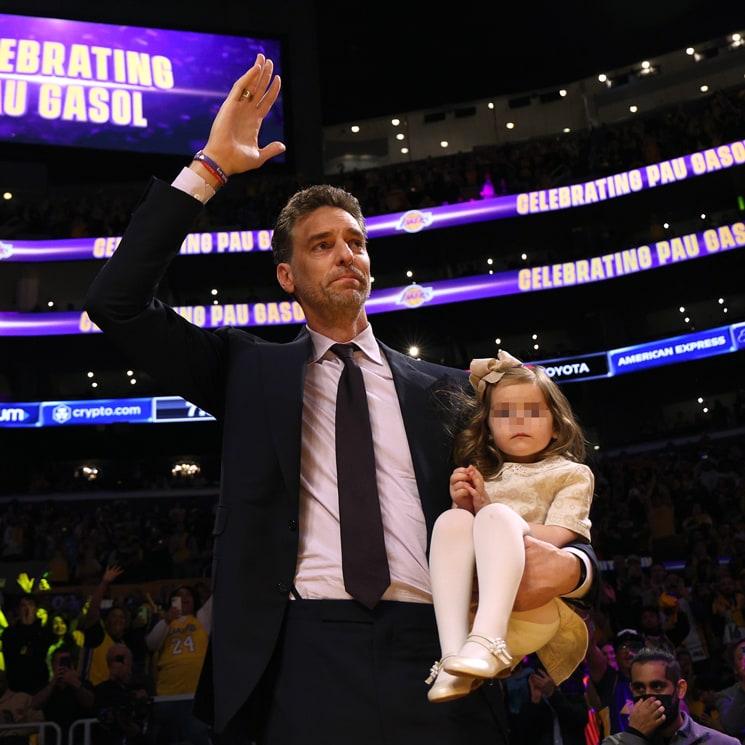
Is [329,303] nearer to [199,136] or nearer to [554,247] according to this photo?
[199,136]

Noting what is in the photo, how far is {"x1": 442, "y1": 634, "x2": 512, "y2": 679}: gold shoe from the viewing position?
1.82 metres

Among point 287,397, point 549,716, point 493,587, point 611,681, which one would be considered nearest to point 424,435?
point 287,397

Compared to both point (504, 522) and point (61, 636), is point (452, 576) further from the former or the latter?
point (61, 636)

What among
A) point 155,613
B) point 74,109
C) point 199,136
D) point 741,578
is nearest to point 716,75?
point 199,136

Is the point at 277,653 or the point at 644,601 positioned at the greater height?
the point at 277,653

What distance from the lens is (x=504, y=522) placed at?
2.00 m

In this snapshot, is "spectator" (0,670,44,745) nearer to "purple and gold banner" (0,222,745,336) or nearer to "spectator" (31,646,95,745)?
"spectator" (31,646,95,745)

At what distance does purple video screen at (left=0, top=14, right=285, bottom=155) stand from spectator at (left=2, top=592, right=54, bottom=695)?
808 inches

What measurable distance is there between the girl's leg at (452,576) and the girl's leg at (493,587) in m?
0.04

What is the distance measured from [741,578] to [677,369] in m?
18.4

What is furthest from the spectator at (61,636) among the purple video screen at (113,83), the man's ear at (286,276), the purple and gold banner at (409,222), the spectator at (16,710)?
the purple video screen at (113,83)

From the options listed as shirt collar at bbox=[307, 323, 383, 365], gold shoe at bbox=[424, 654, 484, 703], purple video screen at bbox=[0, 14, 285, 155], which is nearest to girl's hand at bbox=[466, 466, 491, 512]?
gold shoe at bbox=[424, 654, 484, 703]

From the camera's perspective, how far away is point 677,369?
28.4 m

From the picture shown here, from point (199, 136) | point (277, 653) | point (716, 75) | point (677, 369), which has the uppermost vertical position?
point (716, 75)
